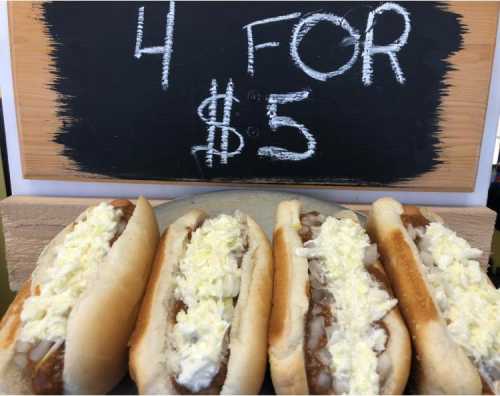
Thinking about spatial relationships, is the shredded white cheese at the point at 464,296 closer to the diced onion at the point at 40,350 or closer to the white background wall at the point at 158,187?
the white background wall at the point at 158,187

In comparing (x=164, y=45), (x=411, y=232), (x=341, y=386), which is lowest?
(x=341, y=386)

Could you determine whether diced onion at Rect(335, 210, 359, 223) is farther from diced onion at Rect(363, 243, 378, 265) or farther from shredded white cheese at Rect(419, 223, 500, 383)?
shredded white cheese at Rect(419, 223, 500, 383)

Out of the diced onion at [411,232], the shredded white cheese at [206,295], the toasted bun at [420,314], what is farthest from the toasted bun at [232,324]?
the diced onion at [411,232]

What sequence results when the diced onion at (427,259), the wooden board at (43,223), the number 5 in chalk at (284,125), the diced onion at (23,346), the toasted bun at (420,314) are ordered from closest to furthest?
the toasted bun at (420,314)
the diced onion at (23,346)
the diced onion at (427,259)
the number 5 in chalk at (284,125)
the wooden board at (43,223)

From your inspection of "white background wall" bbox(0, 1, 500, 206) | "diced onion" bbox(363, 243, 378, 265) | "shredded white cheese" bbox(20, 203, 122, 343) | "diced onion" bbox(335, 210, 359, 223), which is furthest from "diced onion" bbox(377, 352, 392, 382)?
"shredded white cheese" bbox(20, 203, 122, 343)

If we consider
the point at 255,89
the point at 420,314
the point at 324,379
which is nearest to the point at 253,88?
the point at 255,89

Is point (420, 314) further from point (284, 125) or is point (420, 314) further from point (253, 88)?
point (253, 88)
